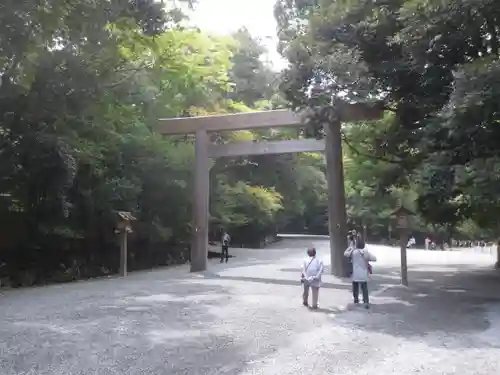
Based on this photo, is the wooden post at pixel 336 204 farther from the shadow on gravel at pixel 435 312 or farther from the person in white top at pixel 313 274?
the person in white top at pixel 313 274

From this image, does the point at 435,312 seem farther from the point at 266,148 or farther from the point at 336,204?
the point at 266,148

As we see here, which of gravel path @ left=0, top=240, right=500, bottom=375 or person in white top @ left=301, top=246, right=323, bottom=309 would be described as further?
person in white top @ left=301, top=246, right=323, bottom=309

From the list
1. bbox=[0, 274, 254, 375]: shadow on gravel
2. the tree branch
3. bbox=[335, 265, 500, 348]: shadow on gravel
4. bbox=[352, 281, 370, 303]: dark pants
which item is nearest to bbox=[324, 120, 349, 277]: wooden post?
the tree branch

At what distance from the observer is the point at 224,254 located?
22625 millimetres

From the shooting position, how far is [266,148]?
59.3 ft

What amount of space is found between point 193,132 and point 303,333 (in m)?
11.4

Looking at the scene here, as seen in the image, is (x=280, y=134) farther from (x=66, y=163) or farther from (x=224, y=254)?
(x=66, y=163)

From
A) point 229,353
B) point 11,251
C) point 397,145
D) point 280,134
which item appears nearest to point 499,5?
point 397,145

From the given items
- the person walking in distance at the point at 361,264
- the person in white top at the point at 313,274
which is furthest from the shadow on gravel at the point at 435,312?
the person in white top at the point at 313,274

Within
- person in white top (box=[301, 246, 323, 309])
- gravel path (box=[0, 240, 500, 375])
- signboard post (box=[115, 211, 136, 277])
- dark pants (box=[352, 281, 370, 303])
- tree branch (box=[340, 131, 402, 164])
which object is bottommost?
gravel path (box=[0, 240, 500, 375])

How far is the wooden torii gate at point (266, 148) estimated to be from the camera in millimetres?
16172

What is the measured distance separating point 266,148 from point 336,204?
3204 millimetres

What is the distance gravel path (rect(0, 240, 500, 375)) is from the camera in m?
6.29

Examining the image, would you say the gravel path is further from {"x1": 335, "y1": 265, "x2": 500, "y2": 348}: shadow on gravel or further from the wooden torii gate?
the wooden torii gate
